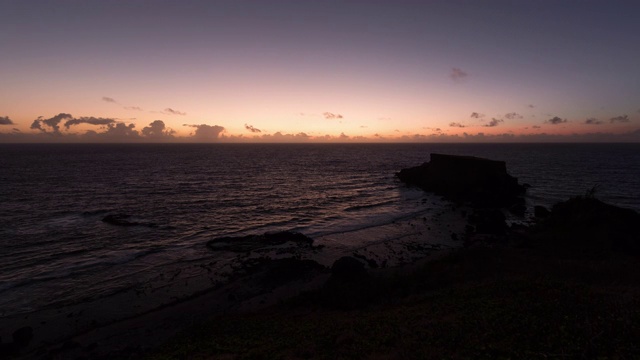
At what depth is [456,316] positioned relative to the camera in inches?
638

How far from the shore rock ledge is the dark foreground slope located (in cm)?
3370

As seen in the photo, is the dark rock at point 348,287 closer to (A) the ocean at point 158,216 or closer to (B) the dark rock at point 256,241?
(A) the ocean at point 158,216

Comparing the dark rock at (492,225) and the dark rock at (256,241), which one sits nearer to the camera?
A: the dark rock at (256,241)

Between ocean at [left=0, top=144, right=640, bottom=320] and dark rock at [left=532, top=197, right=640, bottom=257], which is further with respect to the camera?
dark rock at [left=532, top=197, right=640, bottom=257]

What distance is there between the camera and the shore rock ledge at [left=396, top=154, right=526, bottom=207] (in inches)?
2472

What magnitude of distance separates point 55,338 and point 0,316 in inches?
243

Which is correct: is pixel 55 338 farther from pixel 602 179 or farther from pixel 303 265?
pixel 602 179

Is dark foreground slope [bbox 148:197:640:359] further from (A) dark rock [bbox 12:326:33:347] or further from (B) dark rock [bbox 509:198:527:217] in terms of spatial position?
(B) dark rock [bbox 509:198:527:217]

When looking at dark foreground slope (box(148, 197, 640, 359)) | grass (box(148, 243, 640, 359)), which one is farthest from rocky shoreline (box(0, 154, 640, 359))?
grass (box(148, 243, 640, 359))

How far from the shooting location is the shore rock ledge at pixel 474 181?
62.8m

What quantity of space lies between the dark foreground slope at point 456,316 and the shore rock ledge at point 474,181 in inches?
1327

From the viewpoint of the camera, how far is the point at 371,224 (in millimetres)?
47969

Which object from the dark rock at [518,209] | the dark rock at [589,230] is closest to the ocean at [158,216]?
the dark rock at [518,209]

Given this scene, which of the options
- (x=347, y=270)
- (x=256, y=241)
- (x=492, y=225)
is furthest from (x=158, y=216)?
(x=492, y=225)
